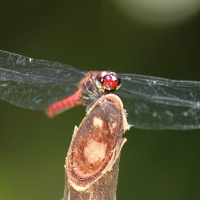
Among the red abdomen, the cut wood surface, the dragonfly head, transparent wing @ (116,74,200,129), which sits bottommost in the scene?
the cut wood surface

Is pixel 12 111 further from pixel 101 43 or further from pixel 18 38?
→ pixel 101 43

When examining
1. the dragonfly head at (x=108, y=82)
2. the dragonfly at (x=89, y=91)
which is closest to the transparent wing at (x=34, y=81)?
the dragonfly at (x=89, y=91)

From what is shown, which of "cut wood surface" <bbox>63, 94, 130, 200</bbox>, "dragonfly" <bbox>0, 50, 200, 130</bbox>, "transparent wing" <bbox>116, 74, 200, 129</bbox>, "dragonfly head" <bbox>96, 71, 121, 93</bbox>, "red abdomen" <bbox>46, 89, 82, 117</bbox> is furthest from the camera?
"transparent wing" <bbox>116, 74, 200, 129</bbox>

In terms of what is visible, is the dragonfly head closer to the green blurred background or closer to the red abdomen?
the red abdomen

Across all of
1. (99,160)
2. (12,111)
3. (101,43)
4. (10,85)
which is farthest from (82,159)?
(101,43)

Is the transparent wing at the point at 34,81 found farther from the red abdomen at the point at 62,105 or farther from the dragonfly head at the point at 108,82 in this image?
the dragonfly head at the point at 108,82

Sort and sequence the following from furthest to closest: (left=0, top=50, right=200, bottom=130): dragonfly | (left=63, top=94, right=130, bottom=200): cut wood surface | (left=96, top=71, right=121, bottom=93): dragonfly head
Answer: (left=0, top=50, right=200, bottom=130): dragonfly < (left=96, top=71, right=121, bottom=93): dragonfly head < (left=63, top=94, right=130, bottom=200): cut wood surface

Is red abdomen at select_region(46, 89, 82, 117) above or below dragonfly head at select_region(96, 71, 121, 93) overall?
above

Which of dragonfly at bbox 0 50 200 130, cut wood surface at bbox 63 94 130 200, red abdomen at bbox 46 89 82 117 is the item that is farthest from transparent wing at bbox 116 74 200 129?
cut wood surface at bbox 63 94 130 200
